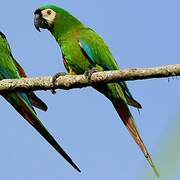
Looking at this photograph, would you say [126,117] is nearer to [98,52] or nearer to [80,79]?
[98,52]

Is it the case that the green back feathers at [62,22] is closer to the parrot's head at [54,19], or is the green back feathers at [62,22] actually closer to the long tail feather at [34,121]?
the parrot's head at [54,19]

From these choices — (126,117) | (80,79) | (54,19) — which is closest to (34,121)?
(80,79)

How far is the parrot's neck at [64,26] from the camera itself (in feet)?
15.0

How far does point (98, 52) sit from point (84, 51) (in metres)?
0.13

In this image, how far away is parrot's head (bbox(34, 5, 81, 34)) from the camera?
Result: 4.70 meters

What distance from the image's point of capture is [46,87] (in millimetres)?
2479

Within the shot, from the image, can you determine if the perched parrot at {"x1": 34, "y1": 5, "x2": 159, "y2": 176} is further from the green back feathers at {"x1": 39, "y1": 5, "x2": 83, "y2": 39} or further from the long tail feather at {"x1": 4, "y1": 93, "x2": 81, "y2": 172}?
the long tail feather at {"x1": 4, "y1": 93, "x2": 81, "y2": 172}

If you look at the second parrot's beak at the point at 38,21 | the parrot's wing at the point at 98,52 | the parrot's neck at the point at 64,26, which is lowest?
the parrot's wing at the point at 98,52

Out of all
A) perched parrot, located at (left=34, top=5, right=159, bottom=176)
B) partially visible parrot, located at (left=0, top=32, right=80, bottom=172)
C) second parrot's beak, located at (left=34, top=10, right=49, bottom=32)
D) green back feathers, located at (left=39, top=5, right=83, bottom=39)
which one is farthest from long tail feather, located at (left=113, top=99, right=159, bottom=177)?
second parrot's beak, located at (left=34, top=10, right=49, bottom=32)

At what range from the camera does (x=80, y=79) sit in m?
2.49

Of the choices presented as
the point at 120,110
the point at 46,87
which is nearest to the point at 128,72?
the point at 46,87

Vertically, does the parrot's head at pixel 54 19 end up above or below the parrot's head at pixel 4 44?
below

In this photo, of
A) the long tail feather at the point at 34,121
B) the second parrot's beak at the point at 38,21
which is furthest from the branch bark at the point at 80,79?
the second parrot's beak at the point at 38,21

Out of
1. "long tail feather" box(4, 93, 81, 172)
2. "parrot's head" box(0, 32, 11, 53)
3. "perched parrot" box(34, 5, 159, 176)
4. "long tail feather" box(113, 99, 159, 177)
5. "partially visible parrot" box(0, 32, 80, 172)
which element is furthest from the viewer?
"parrot's head" box(0, 32, 11, 53)
